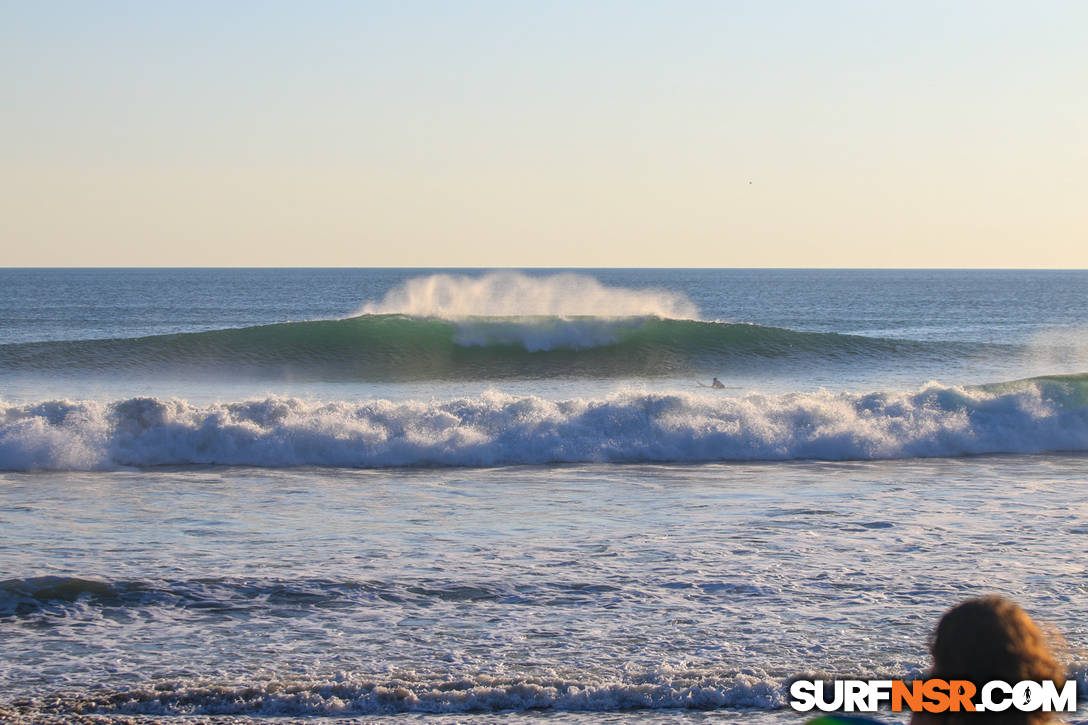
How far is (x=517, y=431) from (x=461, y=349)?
40.5 ft

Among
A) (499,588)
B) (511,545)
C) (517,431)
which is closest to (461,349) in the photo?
(517,431)

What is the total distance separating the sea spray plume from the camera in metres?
31.3

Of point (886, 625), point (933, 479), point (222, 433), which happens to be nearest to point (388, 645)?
point (886, 625)

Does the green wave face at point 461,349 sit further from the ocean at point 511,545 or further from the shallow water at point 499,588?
the shallow water at point 499,588

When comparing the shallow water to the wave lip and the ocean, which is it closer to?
the ocean

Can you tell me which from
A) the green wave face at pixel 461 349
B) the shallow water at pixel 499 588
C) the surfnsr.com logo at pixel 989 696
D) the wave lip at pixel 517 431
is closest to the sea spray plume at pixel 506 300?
the green wave face at pixel 461 349

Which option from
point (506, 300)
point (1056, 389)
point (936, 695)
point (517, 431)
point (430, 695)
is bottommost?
point (430, 695)

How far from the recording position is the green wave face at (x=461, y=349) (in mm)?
22953

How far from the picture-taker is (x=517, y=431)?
12.9 m

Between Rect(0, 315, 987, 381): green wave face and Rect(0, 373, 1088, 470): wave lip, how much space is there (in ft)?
27.8

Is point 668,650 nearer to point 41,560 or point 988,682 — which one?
point 988,682

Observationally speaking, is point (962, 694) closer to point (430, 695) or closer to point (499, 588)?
point (430, 695)

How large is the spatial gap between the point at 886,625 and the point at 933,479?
5542 millimetres

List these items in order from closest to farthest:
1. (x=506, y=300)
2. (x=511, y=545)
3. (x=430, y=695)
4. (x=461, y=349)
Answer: (x=430, y=695) < (x=511, y=545) < (x=461, y=349) < (x=506, y=300)
